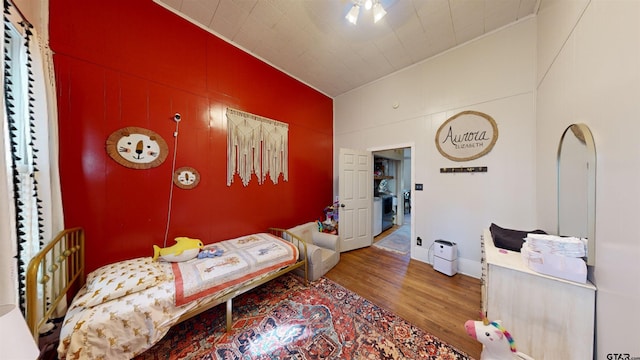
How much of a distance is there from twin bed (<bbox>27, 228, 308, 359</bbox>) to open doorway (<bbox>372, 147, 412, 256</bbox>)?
2.87 m

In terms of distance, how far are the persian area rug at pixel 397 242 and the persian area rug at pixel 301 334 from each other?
1670 mm

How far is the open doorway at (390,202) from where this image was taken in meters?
3.98

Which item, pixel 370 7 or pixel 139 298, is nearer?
pixel 139 298

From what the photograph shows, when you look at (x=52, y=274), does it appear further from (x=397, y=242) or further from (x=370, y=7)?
Answer: (x=397, y=242)

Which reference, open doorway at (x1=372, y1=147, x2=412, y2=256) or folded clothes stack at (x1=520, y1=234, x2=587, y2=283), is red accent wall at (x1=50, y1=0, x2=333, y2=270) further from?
folded clothes stack at (x1=520, y1=234, x2=587, y2=283)

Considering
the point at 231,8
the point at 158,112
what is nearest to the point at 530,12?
the point at 231,8

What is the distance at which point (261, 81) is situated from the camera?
2.91 m

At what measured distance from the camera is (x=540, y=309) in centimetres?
114

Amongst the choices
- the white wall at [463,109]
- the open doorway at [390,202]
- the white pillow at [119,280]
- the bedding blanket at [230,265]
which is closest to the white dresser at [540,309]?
the white wall at [463,109]

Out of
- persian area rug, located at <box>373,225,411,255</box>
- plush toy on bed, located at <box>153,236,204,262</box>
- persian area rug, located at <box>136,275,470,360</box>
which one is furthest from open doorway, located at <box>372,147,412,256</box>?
plush toy on bed, located at <box>153,236,204,262</box>

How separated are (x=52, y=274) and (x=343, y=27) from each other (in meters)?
3.53

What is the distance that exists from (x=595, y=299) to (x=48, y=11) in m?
4.24

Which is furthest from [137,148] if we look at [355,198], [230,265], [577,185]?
[577,185]

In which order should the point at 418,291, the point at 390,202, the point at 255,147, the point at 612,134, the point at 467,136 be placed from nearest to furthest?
the point at 612,134
the point at 418,291
the point at 467,136
the point at 255,147
the point at 390,202
